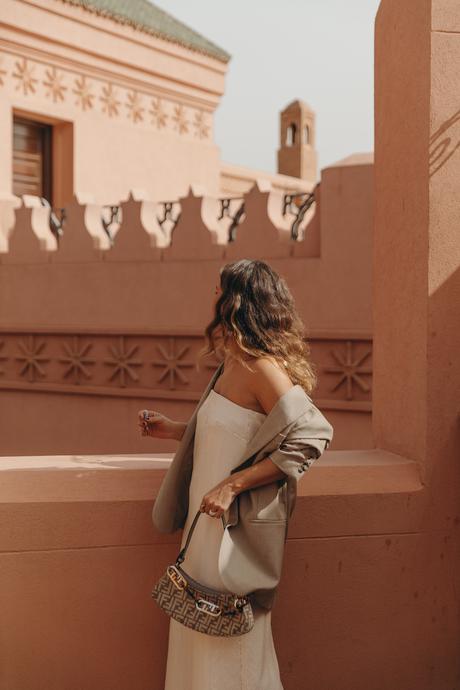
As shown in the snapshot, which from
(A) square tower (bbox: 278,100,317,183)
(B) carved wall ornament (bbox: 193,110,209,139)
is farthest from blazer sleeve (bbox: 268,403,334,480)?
(A) square tower (bbox: 278,100,317,183)

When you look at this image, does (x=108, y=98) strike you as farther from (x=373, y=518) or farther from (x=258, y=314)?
(x=258, y=314)

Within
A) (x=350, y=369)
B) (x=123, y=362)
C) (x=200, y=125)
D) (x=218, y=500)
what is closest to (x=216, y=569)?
(x=218, y=500)

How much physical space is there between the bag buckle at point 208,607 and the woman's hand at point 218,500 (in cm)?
25

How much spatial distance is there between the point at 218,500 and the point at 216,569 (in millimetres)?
218

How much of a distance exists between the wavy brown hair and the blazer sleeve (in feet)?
0.45

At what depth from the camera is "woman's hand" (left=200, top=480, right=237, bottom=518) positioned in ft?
7.65

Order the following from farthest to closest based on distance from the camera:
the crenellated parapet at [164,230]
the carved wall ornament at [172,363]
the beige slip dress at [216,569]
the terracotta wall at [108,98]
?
the terracotta wall at [108,98]
the carved wall ornament at [172,363]
the crenellated parapet at [164,230]
the beige slip dress at [216,569]

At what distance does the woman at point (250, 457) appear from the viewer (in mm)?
2387

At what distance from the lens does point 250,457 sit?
95.1 inches

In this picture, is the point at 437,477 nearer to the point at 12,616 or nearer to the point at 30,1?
the point at 12,616

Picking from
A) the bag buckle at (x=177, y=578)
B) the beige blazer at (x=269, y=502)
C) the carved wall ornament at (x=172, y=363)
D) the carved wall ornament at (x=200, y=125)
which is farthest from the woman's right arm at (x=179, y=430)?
the carved wall ornament at (x=200, y=125)

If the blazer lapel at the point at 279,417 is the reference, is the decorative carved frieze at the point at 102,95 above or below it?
above

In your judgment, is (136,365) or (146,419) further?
(136,365)

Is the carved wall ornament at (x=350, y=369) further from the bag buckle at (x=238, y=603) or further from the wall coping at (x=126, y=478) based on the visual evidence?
the bag buckle at (x=238, y=603)
